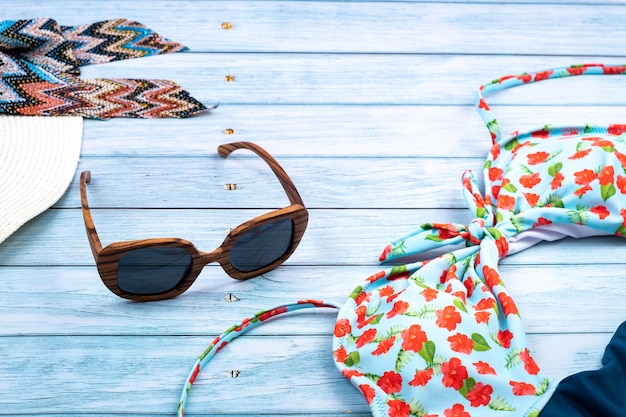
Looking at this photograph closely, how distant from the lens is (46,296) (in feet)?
3.12

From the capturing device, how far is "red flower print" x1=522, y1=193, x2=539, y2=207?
1042 mm

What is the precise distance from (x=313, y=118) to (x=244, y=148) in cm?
15

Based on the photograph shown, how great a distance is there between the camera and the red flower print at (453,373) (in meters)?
0.83

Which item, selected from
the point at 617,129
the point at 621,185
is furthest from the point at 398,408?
the point at 617,129

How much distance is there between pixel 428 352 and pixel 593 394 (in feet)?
0.58

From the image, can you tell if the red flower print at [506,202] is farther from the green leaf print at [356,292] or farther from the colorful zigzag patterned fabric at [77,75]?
the colorful zigzag patterned fabric at [77,75]

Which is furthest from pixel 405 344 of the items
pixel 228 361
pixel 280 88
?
pixel 280 88

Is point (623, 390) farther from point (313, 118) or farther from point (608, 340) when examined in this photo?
point (313, 118)

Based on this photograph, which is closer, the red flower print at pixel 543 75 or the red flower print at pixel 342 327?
the red flower print at pixel 342 327

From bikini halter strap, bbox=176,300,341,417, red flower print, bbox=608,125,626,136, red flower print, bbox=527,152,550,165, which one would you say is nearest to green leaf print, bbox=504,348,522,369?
bikini halter strap, bbox=176,300,341,417

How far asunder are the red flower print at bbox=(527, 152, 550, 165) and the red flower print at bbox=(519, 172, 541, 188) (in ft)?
0.07

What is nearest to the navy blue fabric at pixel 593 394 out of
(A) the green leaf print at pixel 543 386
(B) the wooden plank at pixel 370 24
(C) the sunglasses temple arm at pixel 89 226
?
(A) the green leaf print at pixel 543 386

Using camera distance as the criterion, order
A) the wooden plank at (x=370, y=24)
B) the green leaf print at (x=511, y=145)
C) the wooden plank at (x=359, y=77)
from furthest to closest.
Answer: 1. the wooden plank at (x=370, y=24)
2. the wooden plank at (x=359, y=77)
3. the green leaf print at (x=511, y=145)

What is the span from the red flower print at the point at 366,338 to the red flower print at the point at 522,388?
0.16m
